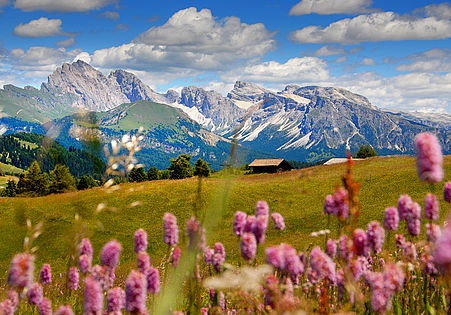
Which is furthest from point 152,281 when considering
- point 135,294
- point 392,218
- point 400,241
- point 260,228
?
point 400,241

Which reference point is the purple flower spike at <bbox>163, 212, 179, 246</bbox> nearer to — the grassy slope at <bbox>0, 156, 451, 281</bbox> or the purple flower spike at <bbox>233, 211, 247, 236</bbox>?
the purple flower spike at <bbox>233, 211, 247, 236</bbox>

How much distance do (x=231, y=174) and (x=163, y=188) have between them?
50.2 meters

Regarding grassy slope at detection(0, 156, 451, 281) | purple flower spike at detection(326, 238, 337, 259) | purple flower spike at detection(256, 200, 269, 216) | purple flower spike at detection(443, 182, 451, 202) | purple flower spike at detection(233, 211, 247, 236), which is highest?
purple flower spike at detection(443, 182, 451, 202)

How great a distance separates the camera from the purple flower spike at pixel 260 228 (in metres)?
2.40

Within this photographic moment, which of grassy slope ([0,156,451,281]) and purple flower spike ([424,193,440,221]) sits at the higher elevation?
purple flower spike ([424,193,440,221])

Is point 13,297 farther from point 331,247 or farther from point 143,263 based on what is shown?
point 331,247

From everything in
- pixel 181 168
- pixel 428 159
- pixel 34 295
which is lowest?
pixel 181 168

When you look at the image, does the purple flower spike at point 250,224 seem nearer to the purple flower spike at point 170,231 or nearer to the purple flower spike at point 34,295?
the purple flower spike at point 170,231

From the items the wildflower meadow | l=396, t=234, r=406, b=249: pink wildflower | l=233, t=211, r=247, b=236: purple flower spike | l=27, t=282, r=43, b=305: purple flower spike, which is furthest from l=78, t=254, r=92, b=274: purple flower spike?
l=396, t=234, r=406, b=249: pink wildflower

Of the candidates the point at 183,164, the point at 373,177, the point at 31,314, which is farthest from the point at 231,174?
the point at 183,164

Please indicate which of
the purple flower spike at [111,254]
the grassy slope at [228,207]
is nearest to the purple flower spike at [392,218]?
the purple flower spike at [111,254]

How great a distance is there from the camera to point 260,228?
241 centimetres

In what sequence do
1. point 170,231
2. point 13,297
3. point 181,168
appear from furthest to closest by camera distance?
point 181,168 < point 13,297 < point 170,231

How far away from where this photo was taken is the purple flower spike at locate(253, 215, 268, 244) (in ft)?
7.87
